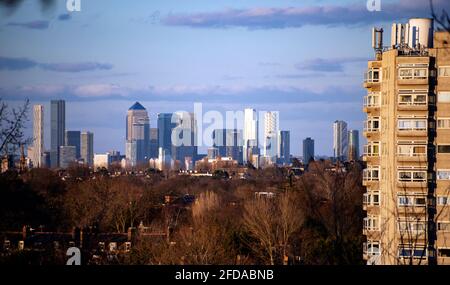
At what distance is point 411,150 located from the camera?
11.9 metres

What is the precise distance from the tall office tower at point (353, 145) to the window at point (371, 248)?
2.34m

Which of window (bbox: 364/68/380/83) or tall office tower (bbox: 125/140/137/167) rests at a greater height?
window (bbox: 364/68/380/83)

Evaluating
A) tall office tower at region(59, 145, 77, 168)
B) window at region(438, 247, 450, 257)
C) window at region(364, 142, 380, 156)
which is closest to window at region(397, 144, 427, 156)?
window at region(364, 142, 380, 156)

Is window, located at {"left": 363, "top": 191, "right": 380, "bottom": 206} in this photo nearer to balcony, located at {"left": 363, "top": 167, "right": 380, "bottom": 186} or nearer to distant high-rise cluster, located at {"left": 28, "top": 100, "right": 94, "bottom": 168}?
balcony, located at {"left": 363, "top": 167, "right": 380, "bottom": 186}

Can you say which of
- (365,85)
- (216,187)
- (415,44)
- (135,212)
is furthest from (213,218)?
(216,187)

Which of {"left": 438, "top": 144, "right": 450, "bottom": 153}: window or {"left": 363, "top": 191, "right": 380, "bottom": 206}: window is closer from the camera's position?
{"left": 438, "top": 144, "right": 450, "bottom": 153}: window

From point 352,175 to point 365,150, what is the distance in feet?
6.73

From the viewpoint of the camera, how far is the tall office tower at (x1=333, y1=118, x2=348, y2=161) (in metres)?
9.83

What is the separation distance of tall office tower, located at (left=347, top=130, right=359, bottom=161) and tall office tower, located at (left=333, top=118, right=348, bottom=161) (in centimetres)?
7

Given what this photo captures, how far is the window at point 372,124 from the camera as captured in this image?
12522 millimetres

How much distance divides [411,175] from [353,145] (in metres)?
1.52
